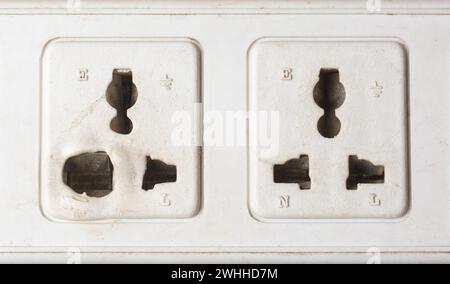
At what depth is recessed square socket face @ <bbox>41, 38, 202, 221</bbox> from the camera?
2.66 ft

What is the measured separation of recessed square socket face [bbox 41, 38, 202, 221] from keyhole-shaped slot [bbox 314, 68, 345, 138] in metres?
0.16

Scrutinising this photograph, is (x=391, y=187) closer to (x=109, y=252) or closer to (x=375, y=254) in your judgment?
(x=375, y=254)

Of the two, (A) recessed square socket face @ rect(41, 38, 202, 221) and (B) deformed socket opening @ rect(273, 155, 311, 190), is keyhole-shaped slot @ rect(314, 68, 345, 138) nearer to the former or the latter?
(B) deformed socket opening @ rect(273, 155, 311, 190)

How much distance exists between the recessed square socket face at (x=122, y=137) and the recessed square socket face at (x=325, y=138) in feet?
0.29

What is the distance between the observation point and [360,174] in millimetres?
817

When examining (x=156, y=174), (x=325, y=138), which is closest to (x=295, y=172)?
(x=325, y=138)

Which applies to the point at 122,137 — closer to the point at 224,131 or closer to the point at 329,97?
the point at 224,131

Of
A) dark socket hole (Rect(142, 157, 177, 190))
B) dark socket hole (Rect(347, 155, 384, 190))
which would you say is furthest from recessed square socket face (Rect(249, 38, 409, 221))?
dark socket hole (Rect(142, 157, 177, 190))

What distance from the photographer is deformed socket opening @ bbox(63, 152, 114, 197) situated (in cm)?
81

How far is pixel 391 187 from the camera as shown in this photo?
2.67 feet

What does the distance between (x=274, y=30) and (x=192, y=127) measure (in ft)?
0.56

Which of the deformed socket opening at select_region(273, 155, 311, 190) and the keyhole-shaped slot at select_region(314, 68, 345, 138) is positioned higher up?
the keyhole-shaped slot at select_region(314, 68, 345, 138)

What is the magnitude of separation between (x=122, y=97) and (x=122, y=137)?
0.18 ft

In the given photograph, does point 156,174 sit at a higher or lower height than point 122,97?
lower
